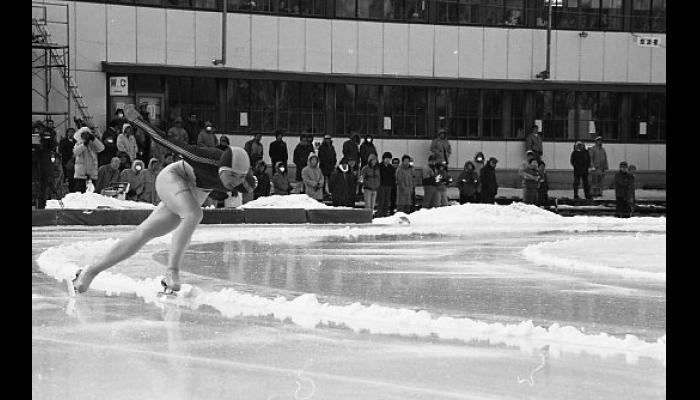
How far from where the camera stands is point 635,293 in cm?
1081

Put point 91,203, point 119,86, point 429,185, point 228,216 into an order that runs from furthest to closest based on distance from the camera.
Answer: point 119,86 → point 429,185 → point 228,216 → point 91,203

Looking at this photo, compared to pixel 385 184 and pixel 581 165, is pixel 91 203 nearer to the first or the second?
pixel 385 184

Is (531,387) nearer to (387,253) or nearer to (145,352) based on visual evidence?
(145,352)

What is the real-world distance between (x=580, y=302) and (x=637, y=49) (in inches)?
1166

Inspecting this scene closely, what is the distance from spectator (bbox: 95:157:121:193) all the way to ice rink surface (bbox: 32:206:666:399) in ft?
27.2

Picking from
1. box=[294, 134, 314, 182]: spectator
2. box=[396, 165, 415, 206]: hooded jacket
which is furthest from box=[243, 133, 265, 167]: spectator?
box=[396, 165, 415, 206]: hooded jacket

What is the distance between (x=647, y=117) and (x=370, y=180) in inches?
626

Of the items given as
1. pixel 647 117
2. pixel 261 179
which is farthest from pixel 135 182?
pixel 647 117

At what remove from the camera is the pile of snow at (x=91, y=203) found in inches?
870

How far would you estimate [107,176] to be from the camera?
24047 mm

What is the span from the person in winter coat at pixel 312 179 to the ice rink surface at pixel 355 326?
10.7 metres

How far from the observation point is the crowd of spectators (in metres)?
24.0

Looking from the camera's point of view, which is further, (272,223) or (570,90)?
(570,90)
